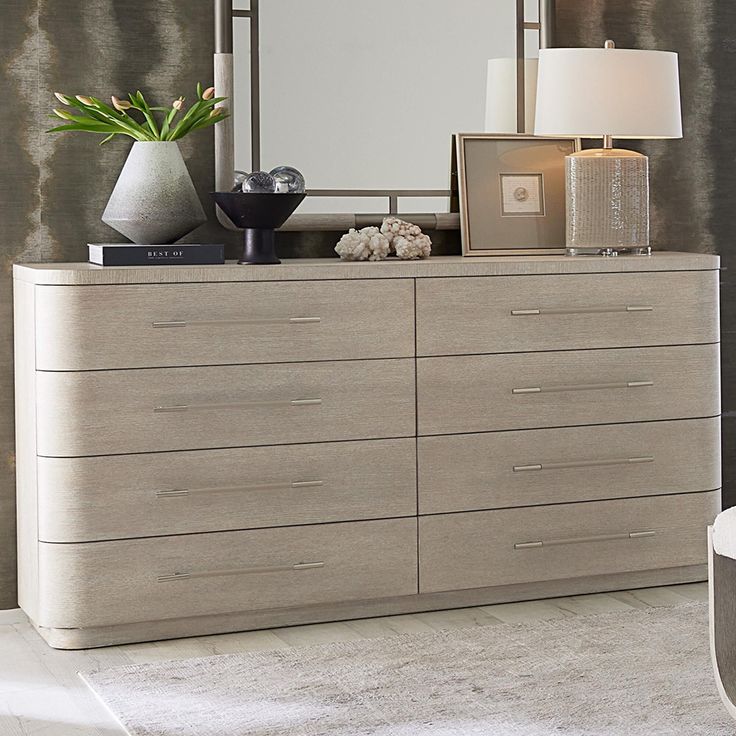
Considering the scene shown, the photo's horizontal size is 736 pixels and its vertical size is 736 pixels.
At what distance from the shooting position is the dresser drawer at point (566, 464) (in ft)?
10.2

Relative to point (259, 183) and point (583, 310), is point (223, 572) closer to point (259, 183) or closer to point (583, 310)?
point (259, 183)

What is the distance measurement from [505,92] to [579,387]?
87 cm

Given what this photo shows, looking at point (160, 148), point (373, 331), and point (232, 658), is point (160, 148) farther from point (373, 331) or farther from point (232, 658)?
point (232, 658)

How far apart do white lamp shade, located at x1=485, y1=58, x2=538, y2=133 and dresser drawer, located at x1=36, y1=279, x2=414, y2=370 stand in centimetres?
72

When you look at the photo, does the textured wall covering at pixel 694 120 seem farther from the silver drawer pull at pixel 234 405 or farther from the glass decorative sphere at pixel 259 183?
the silver drawer pull at pixel 234 405

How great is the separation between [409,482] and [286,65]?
3.65 feet

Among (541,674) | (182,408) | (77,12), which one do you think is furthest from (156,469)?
(77,12)

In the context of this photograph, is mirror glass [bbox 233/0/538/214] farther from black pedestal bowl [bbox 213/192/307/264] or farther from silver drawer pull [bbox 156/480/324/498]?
silver drawer pull [bbox 156/480/324/498]

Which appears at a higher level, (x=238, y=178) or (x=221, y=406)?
(x=238, y=178)

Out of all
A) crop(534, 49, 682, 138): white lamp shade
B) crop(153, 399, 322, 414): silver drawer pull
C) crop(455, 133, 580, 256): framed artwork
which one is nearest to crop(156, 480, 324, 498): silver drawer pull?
crop(153, 399, 322, 414): silver drawer pull

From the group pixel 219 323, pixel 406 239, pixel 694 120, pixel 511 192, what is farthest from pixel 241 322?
pixel 694 120

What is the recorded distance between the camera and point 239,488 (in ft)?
9.59

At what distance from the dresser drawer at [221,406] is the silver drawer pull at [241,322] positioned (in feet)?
0.33

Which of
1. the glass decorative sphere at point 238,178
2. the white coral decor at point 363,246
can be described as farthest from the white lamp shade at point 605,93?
the glass decorative sphere at point 238,178
